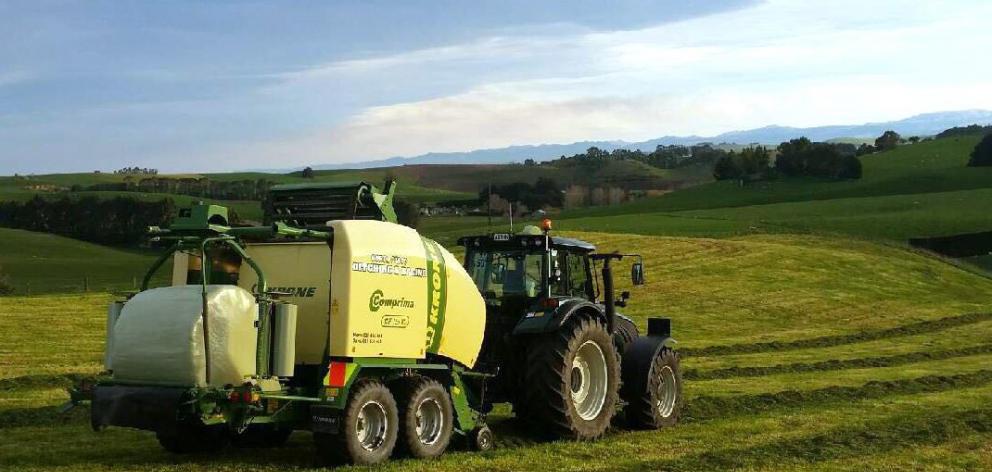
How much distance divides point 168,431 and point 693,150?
14506 centimetres

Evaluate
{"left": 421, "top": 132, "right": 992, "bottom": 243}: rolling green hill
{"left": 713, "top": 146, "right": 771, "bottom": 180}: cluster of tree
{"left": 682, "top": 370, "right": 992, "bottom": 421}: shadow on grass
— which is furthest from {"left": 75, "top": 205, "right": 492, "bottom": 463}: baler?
{"left": 713, "top": 146, "right": 771, "bottom": 180}: cluster of tree

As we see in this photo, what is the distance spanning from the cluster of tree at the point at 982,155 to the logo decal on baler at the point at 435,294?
10294 centimetres

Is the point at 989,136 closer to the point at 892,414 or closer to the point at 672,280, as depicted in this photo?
the point at 672,280

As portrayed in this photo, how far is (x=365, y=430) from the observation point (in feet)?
37.8

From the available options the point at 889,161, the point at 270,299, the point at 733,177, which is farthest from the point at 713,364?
the point at 889,161

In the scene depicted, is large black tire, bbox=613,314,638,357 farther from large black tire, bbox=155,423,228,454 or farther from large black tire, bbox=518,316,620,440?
large black tire, bbox=155,423,228,454

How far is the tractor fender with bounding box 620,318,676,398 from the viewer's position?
15.5 metres

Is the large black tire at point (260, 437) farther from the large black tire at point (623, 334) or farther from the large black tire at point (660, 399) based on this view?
the large black tire at point (623, 334)

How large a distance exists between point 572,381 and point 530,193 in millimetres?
75351

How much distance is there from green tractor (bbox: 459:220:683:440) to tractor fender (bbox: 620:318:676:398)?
0.05 feet

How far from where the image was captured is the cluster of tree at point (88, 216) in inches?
2904

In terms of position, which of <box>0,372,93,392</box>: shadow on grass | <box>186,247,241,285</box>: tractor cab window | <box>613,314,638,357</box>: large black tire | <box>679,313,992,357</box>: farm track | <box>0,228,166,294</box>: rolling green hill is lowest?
<box>0,228,166,294</box>: rolling green hill

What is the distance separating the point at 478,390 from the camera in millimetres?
13773

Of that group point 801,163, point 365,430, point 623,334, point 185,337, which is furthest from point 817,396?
point 801,163
